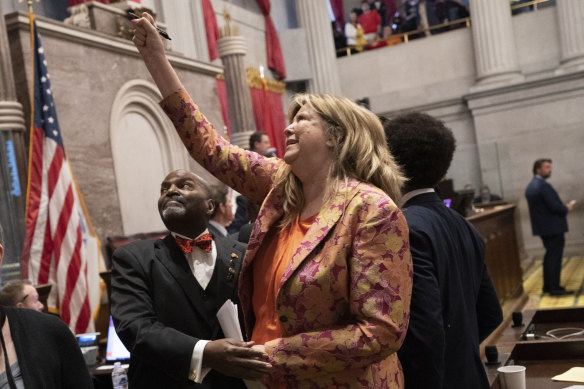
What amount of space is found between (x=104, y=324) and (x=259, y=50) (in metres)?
9.49

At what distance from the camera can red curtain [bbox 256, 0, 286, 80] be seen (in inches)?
562

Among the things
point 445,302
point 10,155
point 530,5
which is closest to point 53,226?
point 10,155

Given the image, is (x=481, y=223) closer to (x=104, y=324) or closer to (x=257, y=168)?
(x=104, y=324)

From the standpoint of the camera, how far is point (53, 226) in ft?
17.5

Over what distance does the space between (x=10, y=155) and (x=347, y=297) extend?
4455 millimetres

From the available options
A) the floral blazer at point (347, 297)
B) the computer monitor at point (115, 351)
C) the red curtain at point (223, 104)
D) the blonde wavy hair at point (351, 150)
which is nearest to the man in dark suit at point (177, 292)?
the floral blazer at point (347, 297)

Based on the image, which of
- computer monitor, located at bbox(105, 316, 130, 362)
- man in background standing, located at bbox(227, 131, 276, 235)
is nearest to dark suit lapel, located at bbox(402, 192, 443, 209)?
man in background standing, located at bbox(227, 131, 276, 235)

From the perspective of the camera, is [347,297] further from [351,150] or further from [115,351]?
[115,351]

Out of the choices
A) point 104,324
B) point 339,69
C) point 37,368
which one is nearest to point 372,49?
point 339,69

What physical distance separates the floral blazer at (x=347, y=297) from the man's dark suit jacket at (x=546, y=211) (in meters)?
6.99

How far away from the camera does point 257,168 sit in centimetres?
193

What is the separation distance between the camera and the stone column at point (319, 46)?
14539 millimetres

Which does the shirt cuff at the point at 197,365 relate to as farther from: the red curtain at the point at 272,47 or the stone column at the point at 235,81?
the red curtain at the point at 272,47

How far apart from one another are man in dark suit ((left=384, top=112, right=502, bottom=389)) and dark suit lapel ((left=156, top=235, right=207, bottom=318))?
2.21ft
